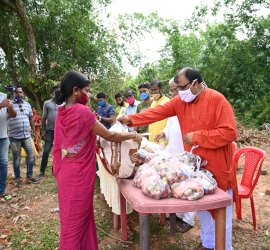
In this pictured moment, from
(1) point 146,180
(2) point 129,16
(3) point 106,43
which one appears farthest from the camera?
(2) point 129,16

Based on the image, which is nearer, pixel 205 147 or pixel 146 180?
pixel 146 180

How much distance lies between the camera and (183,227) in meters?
3.31

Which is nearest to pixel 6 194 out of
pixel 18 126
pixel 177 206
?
pixel 18 126

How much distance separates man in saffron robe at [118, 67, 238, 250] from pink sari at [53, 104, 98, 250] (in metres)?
0.90

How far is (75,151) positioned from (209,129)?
1236 millimetres

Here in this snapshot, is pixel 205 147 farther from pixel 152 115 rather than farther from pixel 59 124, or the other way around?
pixel 59 124

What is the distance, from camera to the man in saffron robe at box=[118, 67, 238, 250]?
2129 mm

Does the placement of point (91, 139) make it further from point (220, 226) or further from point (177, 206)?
point (220, 226)

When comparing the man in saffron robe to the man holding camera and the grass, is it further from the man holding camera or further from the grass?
the man holding camera

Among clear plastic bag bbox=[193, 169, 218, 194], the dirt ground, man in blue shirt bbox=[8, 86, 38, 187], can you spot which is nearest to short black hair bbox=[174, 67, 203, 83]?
clear plastic bag bbox=[193, 169, 218, 194]

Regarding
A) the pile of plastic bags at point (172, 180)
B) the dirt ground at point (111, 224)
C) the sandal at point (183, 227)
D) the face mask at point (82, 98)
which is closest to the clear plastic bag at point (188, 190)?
the pile of plastic bags at point (172, 180)

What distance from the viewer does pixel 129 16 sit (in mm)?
15430

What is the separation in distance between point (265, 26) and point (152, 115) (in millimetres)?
11080

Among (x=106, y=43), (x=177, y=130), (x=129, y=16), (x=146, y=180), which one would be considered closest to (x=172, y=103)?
(x=177, y=130)
